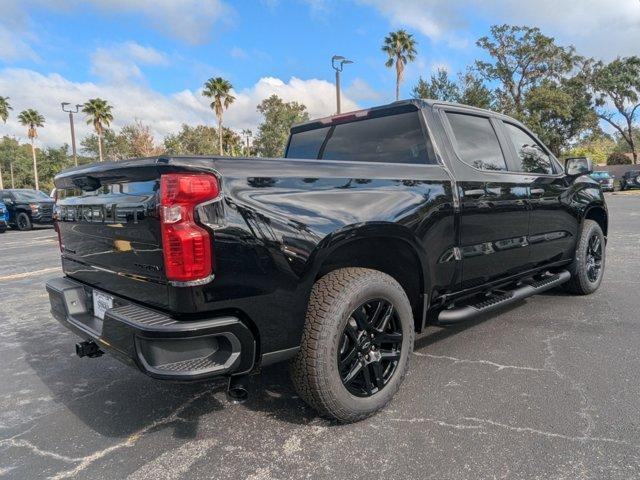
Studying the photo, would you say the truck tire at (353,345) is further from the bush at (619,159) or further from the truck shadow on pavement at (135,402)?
the bush at (619,159)

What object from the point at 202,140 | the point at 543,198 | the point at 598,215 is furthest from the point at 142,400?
the point at 202,140

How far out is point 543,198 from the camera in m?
4.22

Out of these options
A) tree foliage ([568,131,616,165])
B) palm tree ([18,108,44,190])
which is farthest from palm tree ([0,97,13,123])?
tree foliage ([568,131,616,165])

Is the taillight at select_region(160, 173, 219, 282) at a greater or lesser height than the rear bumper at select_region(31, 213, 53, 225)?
greater

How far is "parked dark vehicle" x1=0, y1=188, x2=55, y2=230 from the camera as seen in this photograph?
17.4 metres

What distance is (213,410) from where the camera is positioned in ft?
9.64

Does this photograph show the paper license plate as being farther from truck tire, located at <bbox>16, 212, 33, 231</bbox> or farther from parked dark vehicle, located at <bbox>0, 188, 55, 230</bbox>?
truck tire, located at <bbox>16, 212, 33, 231</bbox>

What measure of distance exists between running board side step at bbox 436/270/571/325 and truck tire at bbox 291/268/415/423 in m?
0.51

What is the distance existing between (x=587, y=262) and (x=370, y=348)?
11.7 feet

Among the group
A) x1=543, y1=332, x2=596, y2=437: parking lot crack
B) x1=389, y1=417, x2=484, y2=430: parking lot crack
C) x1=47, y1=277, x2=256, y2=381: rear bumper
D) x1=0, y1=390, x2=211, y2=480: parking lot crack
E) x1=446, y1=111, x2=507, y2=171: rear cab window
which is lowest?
x1=0, y1=390, x2=211, y2=480: parking lot crack

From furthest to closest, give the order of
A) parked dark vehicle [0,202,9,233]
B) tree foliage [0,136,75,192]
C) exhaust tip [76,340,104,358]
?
tree foliage [0,136,75,192] → parked dark vehicle [0,202,9,233] → exhaust tip [76,340,104,358]

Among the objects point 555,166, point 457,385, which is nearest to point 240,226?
point 457,385

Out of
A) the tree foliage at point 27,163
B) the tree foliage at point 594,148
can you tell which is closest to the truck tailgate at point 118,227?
the tree foliage at point 594,148

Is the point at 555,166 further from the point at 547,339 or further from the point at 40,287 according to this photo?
the point at 40,287
